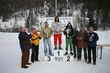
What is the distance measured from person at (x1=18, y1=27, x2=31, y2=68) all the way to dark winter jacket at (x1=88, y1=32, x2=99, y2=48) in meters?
0.78

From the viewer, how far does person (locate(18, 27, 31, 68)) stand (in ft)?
7.86

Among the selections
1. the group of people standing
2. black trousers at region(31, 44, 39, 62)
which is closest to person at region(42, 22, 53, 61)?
the group of people standing

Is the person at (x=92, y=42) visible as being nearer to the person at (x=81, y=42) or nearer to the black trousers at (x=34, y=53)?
the person at (x=81, y=42)

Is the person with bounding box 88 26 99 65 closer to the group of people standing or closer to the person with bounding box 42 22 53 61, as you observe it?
the group of people standing

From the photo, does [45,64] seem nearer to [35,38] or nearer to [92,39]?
[35,38]

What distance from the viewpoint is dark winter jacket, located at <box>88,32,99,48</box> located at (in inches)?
94.4

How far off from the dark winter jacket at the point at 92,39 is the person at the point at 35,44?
0.65 metres

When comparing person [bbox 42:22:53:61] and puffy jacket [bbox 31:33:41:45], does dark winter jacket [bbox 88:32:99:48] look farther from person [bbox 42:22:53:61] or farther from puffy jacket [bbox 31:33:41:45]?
puffy jacket [bbox 31:33:41:45]

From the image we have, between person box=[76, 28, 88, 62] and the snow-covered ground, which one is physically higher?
person box=[76, 28, 88, 62]

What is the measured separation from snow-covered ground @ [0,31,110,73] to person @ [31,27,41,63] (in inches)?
2.5

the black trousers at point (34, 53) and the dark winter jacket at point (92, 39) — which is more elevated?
the dark winter jacket at point (92, 39)

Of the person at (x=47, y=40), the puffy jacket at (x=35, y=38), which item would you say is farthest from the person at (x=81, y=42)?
the puffy jacket at (x=35, y=38)

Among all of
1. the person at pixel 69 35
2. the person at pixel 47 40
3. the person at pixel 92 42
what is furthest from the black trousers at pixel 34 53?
the person at pixel 92 42

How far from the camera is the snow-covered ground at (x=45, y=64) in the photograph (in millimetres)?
2400
